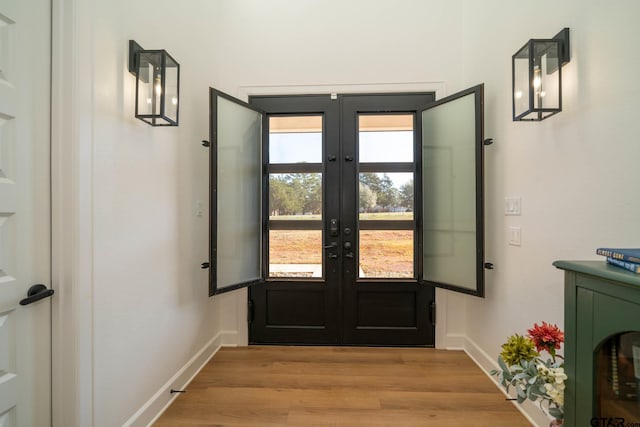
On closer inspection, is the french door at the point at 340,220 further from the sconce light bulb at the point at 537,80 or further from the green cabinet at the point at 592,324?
the green cabinet at the point at 592,324

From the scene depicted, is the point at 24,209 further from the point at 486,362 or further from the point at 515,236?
the point at 486,362

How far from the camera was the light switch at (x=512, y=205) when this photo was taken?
75.8 inches

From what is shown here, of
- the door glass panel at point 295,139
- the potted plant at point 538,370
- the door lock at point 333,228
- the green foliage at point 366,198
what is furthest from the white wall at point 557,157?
the door glass panel at point 295,139

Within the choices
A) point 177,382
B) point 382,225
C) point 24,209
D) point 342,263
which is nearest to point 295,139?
point 382,225

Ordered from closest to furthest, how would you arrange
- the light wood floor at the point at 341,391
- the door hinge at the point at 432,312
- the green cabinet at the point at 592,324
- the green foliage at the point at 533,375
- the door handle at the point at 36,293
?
the green cabinet at the point at 592,324, the green foliage at the point at 533,375, the door handle at the point at 36,293, the light wood floor at the point at 341,391, the door hinge at the point at 432,312

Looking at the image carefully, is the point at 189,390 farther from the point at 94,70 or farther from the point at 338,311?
the point at 94,70

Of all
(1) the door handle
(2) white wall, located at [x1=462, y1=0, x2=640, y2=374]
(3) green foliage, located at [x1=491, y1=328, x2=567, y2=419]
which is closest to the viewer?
(3) green foliage, located at [x1=491, y1=328, x2=567, y2=419]

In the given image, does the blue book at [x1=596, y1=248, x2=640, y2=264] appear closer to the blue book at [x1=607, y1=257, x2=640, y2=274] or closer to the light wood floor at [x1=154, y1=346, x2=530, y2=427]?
the blue book at [x1=607, y1=257, x2=640, y2=274]

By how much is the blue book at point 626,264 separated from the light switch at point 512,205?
1.06 metres

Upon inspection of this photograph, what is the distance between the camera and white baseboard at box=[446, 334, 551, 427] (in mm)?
1702

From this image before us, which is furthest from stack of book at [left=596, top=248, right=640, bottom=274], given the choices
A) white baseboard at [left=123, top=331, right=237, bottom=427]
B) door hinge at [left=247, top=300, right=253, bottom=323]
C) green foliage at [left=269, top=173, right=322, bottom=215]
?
door hinge at [left=247, top=300, right=253, bottom=323]

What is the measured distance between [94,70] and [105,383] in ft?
5.11

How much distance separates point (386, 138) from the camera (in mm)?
2717

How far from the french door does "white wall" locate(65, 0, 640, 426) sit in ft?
0.92
